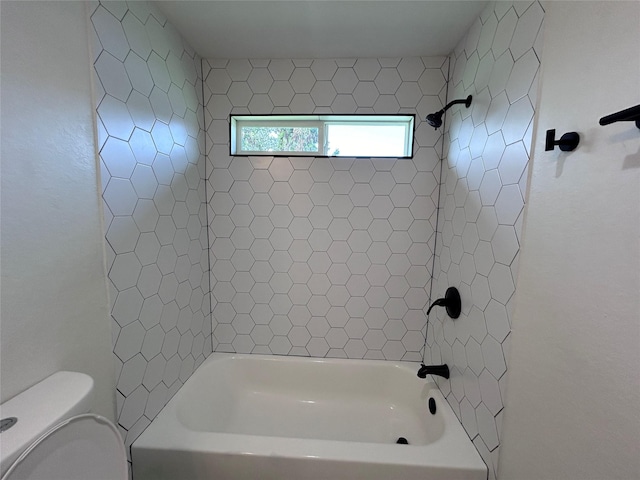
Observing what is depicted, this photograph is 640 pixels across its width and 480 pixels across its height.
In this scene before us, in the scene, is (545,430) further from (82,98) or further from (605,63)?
(82,98)

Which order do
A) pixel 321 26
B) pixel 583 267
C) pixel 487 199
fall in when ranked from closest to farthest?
pixel 583 267, pixel 487 199, pixel 321 26

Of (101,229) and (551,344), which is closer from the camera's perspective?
(551,344)

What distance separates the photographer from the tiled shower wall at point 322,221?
167 centimetres

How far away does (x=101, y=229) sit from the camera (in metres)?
Result: 0.95

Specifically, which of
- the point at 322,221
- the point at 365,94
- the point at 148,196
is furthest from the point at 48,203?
the point at 365,94

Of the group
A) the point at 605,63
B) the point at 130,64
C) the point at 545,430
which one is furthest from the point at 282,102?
the point at 545,430

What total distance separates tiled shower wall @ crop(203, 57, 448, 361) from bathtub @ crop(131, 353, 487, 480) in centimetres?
14

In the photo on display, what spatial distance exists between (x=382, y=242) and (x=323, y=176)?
56 cm

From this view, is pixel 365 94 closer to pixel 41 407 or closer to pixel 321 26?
pixel 321 26

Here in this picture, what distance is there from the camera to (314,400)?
1.82 meters

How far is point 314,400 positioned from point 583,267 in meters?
1.66

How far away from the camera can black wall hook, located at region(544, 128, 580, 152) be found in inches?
26.7

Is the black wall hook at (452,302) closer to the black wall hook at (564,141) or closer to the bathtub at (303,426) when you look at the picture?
the bathtub at (303,426)

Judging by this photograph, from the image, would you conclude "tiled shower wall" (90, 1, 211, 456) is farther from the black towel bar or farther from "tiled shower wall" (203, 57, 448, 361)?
the black towel bar
